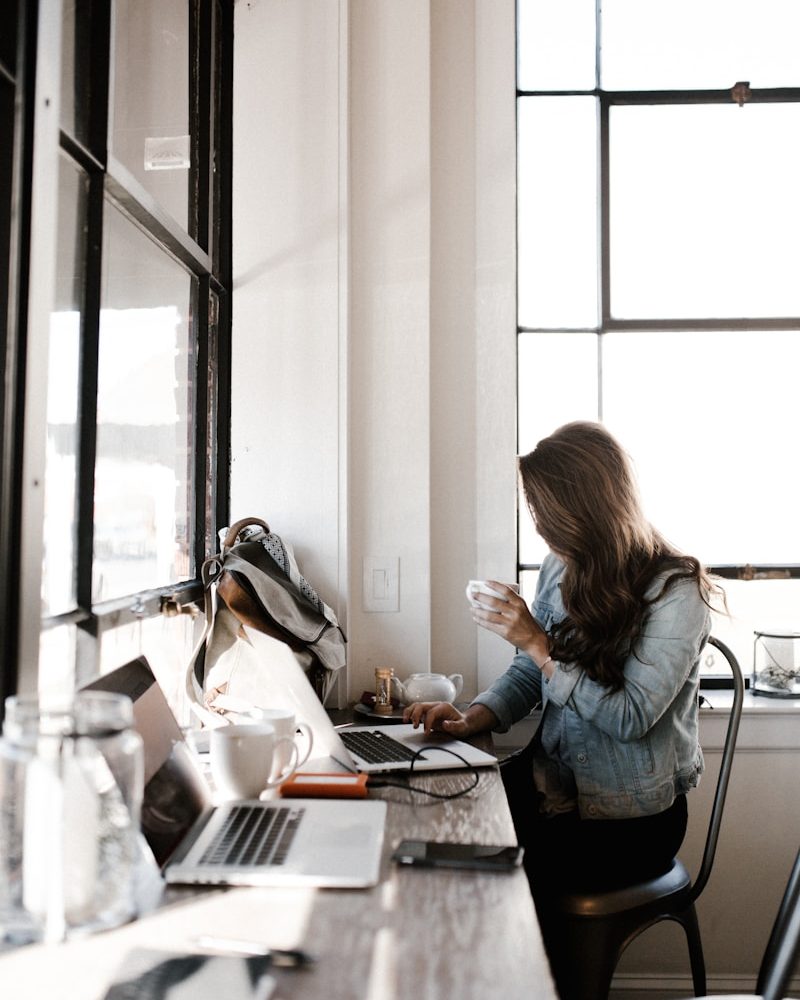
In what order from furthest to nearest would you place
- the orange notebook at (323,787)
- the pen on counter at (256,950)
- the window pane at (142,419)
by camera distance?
the window pane at (142,419) < the orange notebook at (323,787) < the pen on counter at (256,950)

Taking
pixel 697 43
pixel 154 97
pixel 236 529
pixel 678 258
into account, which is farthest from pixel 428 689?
pixel 697 43

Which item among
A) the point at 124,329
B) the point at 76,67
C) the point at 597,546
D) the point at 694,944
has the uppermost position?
the point at 76,67

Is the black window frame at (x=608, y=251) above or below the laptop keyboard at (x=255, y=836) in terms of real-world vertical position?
above

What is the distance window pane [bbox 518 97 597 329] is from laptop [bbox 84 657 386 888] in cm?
160

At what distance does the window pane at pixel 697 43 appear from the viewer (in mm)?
Result: 2547

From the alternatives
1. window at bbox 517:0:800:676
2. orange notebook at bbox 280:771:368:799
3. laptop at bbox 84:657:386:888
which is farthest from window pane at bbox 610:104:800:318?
laptop at bbox 84:657:386:888

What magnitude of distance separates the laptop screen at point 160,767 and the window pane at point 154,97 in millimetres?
807

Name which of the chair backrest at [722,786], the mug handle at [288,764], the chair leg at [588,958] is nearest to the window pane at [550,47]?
the chair backrest at [722,786]

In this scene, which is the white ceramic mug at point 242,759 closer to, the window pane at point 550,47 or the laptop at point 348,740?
the laptop at point 348,740

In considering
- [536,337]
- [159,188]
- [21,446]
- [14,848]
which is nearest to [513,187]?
[536,337]

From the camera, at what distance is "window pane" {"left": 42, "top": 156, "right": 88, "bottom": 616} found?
1259 millimetres

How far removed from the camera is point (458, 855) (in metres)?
1.08

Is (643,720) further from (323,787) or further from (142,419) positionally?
(142,419)

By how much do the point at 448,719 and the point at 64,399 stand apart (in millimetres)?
921
